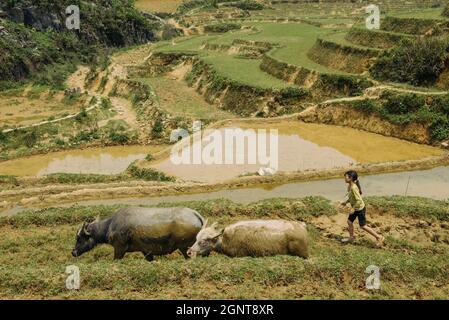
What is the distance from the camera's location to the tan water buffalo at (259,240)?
1091cm

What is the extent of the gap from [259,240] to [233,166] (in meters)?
9.75

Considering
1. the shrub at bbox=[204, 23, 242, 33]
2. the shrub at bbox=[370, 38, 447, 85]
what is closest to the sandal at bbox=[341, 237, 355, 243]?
the shrub at bbox=[370, 38, 447, 85]

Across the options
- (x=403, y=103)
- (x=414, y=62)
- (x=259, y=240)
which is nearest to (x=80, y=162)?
(x=259, y=240)

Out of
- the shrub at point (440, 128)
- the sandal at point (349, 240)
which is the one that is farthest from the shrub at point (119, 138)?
the sandal at point (349, 240)

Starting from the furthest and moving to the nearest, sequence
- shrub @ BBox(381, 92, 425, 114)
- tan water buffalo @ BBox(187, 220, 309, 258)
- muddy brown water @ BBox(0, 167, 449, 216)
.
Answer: shrub @ BBox(381, 92, 425, 114) → muddy brown water @ BBox(0, 167, 449, 216) → tan water buffalo @ BBox(187, 220, 309, 258)

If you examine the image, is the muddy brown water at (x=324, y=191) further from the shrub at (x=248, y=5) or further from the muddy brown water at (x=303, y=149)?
the shrub at (x=248, y=5)

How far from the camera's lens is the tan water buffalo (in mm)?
10906

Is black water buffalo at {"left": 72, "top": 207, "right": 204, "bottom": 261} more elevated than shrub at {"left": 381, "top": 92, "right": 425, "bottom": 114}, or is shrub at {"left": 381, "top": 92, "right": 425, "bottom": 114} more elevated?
shrub at {"left": 381, "top": 92, "right": 425, "bottom": 114}

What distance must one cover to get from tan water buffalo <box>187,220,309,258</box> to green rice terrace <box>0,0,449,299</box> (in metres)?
0.47

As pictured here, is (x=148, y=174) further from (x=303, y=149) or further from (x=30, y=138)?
(x=30, y=138)

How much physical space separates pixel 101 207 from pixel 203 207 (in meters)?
3.61

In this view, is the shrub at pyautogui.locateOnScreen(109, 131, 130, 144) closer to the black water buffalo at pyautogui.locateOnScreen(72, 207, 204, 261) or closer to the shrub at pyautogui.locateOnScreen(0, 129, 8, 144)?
the shrub at pyautogui.locateOnScreen(0, 129, 8, 144)
